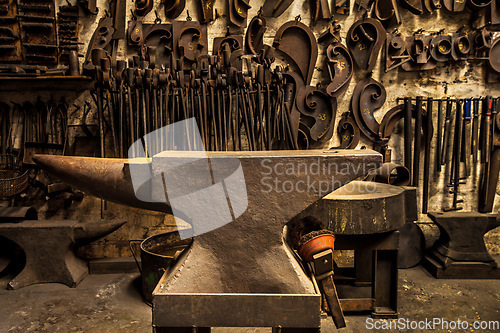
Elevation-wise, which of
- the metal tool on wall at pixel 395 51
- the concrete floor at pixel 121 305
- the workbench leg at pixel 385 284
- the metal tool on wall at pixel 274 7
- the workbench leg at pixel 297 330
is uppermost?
the metal tool on wall at pixel 274 7

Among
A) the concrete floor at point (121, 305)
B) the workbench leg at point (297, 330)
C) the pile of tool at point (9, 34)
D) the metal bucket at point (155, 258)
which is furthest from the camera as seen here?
the pile of tool at point (9, 34)

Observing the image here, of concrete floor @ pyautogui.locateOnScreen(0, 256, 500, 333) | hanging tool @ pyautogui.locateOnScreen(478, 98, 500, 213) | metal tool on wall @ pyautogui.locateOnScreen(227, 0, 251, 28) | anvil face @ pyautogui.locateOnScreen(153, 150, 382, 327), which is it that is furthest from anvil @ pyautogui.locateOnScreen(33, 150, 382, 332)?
hanging tool @ pyautogui.locateOnScreen(478, 98, 500, 213)

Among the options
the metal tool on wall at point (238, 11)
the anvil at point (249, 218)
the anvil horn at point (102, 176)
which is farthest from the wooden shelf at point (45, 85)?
the anvil at point (249, 218)

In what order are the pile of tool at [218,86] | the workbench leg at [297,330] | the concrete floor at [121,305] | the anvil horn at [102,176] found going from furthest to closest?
the pile of tool at [218,86]
the concrete floor at [121,305]
the anvil horn at [102,176]
the workbench leg at [297,330]

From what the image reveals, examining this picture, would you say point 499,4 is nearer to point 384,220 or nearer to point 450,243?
point 450,243

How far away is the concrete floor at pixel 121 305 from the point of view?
2393 millimetres

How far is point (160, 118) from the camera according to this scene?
304 centimetres

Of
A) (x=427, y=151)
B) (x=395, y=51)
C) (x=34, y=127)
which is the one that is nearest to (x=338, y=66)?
(x=395, y=51)

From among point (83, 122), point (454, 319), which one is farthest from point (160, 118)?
point (454, 319)

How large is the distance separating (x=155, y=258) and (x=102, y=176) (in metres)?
1.40

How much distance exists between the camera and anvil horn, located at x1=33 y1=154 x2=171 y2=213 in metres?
1.30

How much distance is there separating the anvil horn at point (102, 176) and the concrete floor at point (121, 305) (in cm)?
141

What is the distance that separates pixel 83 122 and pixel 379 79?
2.97 metres

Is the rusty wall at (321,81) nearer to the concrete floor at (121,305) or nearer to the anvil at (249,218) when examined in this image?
the concrete floor at (121,305)
